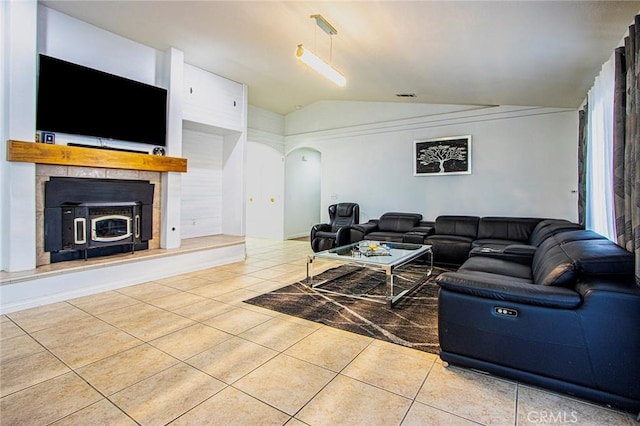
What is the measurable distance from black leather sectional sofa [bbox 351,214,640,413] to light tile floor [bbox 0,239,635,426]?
0.43 feet

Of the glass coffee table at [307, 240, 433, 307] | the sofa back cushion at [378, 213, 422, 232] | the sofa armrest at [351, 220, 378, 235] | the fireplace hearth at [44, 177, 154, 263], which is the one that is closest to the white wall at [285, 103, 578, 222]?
the sofa back cushion at [378, 213, 422, 232]

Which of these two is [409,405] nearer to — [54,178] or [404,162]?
[54,178]

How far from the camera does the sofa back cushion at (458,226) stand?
219 inches

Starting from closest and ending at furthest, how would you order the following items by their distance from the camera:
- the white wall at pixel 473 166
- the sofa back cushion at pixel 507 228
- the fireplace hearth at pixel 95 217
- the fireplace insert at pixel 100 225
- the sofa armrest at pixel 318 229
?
the fireplace hearth at pixel 95 217 < the fireplace insert at pixel 100 225 < the sofa back cushion at pixel 507 228 < the white wall at pixel 473 166 < the sofa armrest at pixel 318 229

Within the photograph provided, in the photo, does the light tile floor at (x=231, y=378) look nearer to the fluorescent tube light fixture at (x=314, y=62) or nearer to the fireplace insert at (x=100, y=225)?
the fireplace insert at (x=100, y=225)

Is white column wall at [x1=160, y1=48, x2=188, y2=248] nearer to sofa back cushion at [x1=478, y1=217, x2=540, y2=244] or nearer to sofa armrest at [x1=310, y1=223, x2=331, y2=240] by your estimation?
sofa armrest at [x1=310, y1=223, x2=331, y2=240]

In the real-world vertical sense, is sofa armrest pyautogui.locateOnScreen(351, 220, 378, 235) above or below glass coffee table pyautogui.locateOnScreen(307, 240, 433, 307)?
above

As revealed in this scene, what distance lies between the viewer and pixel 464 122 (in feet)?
20.0

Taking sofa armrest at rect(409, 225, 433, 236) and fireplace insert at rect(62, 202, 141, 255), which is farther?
sofa armrest at rect(409, 225, 433, 236)

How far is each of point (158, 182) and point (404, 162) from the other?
4.73 m

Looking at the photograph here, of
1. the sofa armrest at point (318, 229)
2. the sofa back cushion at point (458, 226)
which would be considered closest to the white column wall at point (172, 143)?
the sofa armrest at point (318, 229)

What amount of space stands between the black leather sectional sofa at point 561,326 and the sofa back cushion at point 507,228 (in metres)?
3.03

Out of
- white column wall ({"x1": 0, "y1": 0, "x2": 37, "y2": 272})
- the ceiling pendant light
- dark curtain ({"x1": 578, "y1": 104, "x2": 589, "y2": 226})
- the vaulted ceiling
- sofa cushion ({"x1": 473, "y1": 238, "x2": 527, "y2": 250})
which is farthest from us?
sofa cushion ({"x1": 473, "y1": 238, "x2": 527, "y2": 250})

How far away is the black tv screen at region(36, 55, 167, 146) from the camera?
3652 mm
